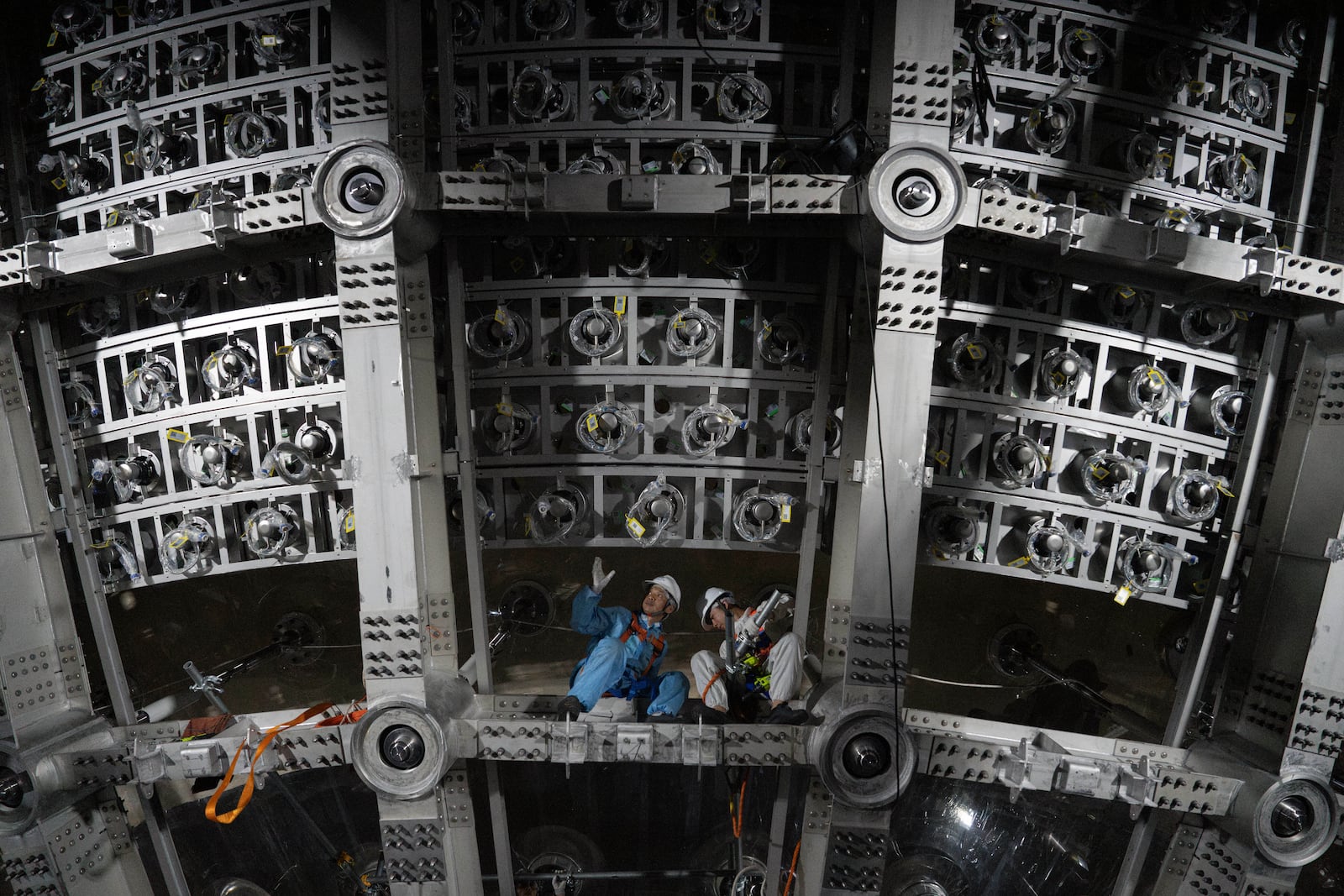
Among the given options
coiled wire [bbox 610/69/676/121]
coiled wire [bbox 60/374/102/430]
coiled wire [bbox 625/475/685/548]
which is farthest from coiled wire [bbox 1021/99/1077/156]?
coiled wire [bbox 60/374/102/430]

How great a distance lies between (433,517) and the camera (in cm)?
Answer: 548

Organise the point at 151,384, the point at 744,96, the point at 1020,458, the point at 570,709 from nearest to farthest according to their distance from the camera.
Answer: the point at 570,709 < the point at 744,96 < the point at 1020,458 < the point at 151,384

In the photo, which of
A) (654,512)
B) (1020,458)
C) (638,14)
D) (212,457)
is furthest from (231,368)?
(1020,458)

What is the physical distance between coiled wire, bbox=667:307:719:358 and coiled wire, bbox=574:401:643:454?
73cm

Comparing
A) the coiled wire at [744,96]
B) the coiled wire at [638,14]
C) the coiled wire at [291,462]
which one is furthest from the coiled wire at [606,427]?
the coiled wire at [638,14]

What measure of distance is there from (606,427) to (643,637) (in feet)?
6.32

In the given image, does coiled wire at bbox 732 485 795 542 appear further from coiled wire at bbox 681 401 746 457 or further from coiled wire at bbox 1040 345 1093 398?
coiled wire at bbox 1040 345 1093 398

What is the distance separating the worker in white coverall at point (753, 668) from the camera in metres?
5.71

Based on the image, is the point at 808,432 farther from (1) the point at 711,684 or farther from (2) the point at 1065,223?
(2) the point at 1065,223

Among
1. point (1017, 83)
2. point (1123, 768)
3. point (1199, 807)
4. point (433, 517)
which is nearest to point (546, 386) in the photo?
point (433, 517)

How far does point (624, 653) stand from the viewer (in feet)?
19.8

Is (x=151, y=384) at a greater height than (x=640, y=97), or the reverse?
(x=640, y=97)

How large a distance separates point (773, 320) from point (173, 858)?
300 inches

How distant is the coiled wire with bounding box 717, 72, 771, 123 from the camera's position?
5.82 metres
